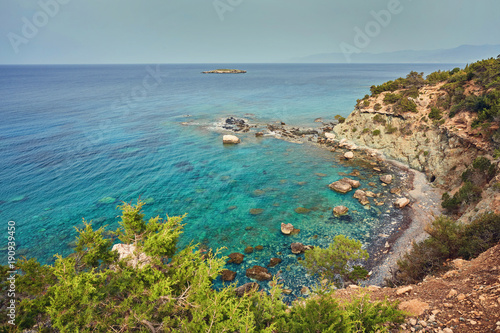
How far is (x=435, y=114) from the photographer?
44.6m

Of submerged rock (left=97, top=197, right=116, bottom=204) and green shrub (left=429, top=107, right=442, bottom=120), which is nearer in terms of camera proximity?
submerged rock (left=97, top=197, right=116, bottom=204)

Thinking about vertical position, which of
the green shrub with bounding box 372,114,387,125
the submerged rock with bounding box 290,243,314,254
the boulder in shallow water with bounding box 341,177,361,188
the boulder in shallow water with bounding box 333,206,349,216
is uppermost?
the green shrub with bounding box 372,114,387,125

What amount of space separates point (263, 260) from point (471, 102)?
138 ft

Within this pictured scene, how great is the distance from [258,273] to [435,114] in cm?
4705

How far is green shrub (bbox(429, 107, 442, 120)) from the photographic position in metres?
44.2

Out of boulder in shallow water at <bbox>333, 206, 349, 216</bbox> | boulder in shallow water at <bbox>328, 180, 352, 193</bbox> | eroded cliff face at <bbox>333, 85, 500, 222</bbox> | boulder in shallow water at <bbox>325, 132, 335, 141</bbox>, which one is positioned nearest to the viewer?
boulder in shallow water at <bbox>333, 206, 349, 216</bbox>

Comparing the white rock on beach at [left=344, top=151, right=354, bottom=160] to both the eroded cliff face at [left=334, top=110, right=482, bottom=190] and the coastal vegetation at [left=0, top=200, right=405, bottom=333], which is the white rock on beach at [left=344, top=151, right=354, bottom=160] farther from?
the coastal vegetation at [left=0, top=200, right=405, bottom=333]

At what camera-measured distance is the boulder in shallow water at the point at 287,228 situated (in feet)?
97.0

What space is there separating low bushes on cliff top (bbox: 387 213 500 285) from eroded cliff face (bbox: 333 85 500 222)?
4.64 m

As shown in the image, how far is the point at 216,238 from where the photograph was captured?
29.3 m

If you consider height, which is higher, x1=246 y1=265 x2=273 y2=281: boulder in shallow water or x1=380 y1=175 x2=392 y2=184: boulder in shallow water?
x1=380 y1=175 x2=392 y2=184: boulder in shallow water

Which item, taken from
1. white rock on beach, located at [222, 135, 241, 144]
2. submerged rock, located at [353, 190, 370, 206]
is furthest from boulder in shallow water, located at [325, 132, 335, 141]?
submerged rock, located at [353, 190, 370, 206]

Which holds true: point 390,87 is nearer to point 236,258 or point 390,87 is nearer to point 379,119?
point 379,119

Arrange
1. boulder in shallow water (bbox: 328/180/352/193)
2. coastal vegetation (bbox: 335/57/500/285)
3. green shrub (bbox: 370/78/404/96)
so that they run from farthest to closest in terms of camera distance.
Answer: green shrub (bbox: 370/78/404/96), boulder in shallow water (bbox: 328/180/352/193), coastal vegetation (bbox: 335/57/500/285)
